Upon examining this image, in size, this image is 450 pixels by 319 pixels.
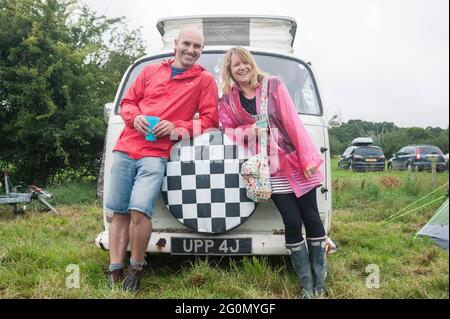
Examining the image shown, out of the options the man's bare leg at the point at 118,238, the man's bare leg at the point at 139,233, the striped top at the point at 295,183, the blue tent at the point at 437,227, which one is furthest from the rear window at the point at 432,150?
the man's bare leg at the point at 118,238

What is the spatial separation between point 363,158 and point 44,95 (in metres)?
15.0

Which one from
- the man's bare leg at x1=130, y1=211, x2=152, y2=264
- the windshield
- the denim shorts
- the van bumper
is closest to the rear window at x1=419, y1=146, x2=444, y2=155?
the windshield

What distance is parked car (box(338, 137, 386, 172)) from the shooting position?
777 inches

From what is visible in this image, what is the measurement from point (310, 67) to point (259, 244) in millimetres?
1685

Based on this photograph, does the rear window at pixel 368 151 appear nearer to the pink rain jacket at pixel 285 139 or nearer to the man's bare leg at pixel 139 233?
the pink rain jacket at pixel 285 139

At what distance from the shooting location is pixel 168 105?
10.6 ft

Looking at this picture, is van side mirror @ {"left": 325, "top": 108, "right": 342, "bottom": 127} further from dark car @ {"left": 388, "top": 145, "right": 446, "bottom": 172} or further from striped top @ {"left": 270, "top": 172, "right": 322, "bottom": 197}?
dark car @ {"left": 388, "top": 145, "right": 446, "bottom": 172}

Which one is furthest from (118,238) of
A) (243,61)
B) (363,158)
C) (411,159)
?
(363,158)

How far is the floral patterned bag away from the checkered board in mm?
105

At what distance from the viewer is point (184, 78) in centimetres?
328

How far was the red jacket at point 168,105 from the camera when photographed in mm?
3172

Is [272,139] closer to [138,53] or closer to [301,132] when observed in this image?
[301,132]

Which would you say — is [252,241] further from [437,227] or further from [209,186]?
[437,227]
